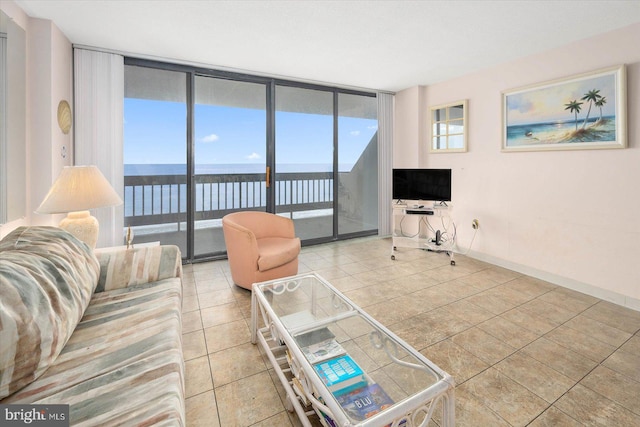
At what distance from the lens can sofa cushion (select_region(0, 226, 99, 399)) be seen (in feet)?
3.29

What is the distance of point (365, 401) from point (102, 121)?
360cm

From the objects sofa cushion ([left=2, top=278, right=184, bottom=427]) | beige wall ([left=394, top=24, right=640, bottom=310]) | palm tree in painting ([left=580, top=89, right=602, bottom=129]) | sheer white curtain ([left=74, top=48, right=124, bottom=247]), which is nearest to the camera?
sofa cushion ([left=2, top=278, right=184, bottom=427])

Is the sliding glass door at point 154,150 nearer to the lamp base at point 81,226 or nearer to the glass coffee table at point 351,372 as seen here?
the lamp base at point 81,226

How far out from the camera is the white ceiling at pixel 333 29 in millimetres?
2326

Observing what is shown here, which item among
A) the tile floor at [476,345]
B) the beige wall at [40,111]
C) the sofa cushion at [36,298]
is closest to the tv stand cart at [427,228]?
the tile floor at [476,345]

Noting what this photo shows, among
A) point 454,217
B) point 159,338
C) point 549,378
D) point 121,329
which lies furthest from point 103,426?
point 454,217

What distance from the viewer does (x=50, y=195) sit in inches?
81.2

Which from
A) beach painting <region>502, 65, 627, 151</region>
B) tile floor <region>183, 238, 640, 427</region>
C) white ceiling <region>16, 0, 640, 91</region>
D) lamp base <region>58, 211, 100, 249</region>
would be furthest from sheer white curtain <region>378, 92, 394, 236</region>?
lamp base <region>58, 211, 100, 249</region>

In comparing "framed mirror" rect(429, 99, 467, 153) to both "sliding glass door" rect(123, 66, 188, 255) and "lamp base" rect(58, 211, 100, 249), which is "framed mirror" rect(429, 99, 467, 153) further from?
"lamp base" rect(58, 211, 100, 249)

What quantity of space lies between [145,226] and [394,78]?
3.85 meters

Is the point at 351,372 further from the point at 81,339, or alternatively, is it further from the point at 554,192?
the point at 554,192

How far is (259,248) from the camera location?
2.96m

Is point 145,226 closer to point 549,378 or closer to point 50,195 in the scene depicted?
point 50,195

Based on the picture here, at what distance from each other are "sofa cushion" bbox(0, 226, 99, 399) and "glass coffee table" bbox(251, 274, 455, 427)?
3.01 feet
